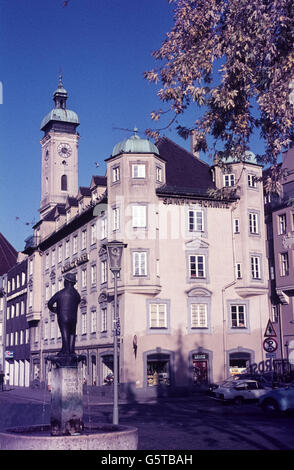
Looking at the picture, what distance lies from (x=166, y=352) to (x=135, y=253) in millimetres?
7371

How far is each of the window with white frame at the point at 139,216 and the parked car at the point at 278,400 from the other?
778 inches

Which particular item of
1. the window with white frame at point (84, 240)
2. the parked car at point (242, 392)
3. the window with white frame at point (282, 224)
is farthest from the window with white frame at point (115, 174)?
the parked car at point (242, 392)

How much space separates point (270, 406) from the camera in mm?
26875

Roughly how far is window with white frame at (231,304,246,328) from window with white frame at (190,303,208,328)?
230cm

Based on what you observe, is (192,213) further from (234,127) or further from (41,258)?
(234,127)

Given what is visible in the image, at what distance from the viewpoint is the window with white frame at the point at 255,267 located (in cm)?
4709

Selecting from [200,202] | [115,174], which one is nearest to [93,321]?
[115,174]

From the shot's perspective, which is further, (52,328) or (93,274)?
(52,328)

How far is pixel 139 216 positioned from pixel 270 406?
2056cm

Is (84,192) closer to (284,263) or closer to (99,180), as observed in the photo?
(99,180)

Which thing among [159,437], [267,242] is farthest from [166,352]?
[159,437]

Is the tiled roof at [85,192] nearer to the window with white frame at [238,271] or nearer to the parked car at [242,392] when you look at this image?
the window with white frame at [238,271]

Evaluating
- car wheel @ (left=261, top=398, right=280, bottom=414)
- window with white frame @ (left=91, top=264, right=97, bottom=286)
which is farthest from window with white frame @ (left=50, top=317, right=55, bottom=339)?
car wheel @ (left=261, top=398, right=280, bottom=414)
